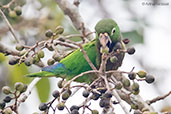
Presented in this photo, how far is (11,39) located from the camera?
477 cm

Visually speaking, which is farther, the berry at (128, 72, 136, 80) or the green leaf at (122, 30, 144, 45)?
the green leaf at (122, 30, 144, 45)

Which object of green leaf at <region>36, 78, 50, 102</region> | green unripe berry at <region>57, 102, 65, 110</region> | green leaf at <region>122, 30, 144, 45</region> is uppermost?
green unripe berry at <region>57, 102, 65, 110</region>

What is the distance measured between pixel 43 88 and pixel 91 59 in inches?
27.4

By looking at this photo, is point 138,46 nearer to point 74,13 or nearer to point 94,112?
point 74,13

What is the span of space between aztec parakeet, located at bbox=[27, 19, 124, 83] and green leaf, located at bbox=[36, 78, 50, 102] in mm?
455

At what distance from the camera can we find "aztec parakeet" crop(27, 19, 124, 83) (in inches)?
122

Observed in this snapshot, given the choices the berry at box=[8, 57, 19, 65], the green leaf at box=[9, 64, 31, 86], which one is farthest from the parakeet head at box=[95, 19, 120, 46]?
the green leaf at box=[9, 64, 31, 86]

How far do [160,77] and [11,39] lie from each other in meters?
2.26

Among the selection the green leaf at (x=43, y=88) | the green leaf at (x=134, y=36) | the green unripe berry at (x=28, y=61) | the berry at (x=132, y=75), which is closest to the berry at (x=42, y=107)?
the green unripe berry at (x=28, y=61)

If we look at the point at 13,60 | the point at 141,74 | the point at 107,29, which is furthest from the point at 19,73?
the point at 141,74

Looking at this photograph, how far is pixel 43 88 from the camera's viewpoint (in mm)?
3732

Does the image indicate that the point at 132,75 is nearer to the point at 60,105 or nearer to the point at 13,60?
the point at 60,105

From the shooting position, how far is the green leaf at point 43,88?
3.72 m

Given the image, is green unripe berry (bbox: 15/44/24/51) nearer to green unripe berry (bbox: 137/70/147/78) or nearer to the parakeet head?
the parakeet head
